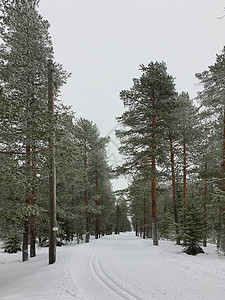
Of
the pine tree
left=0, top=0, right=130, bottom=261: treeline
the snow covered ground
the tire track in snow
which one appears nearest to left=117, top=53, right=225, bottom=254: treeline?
the pine tree

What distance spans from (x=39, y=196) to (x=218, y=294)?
957 centimetres

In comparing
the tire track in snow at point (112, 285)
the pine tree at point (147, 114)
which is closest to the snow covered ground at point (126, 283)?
the tire track in snow at point (112, 285)

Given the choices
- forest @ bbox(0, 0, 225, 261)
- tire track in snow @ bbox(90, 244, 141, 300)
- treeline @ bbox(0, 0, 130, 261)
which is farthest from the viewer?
forest @ bbox(0, 0, 225, 261)

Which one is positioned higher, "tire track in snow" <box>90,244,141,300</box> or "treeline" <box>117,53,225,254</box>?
"treeline" <box>117,53,225,254</box>

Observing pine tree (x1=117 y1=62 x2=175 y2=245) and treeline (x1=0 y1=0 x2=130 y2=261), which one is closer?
treeline (x1=0 y1=0 x2=130 y2=261)

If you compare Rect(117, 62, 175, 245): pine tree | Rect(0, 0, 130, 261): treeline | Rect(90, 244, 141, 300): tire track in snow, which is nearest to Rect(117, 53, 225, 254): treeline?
Rect(117, 62, 175, 245): pine tree

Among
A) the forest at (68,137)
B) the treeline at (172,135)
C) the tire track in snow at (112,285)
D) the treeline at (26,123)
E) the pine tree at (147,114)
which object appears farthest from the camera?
the pine tree at (147,114)

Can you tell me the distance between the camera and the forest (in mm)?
7570

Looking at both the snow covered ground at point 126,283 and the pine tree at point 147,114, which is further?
the pine tree at point 147,114

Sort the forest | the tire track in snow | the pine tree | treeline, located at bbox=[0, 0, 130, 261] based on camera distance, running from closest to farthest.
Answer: the tire track in snow → treeline, located at bbox=[0, 0, 130, 261] → the forest → the pine tree

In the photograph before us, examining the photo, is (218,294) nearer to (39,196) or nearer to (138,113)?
(39,196)

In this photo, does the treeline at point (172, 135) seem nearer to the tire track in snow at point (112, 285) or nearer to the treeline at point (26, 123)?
the treeline at point (26, 123)

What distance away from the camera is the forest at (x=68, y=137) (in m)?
7.57

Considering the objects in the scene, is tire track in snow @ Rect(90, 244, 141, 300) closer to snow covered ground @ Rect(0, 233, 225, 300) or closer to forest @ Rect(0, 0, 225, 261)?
snow covered ground @ Rect(0, 233, 225, 300)
